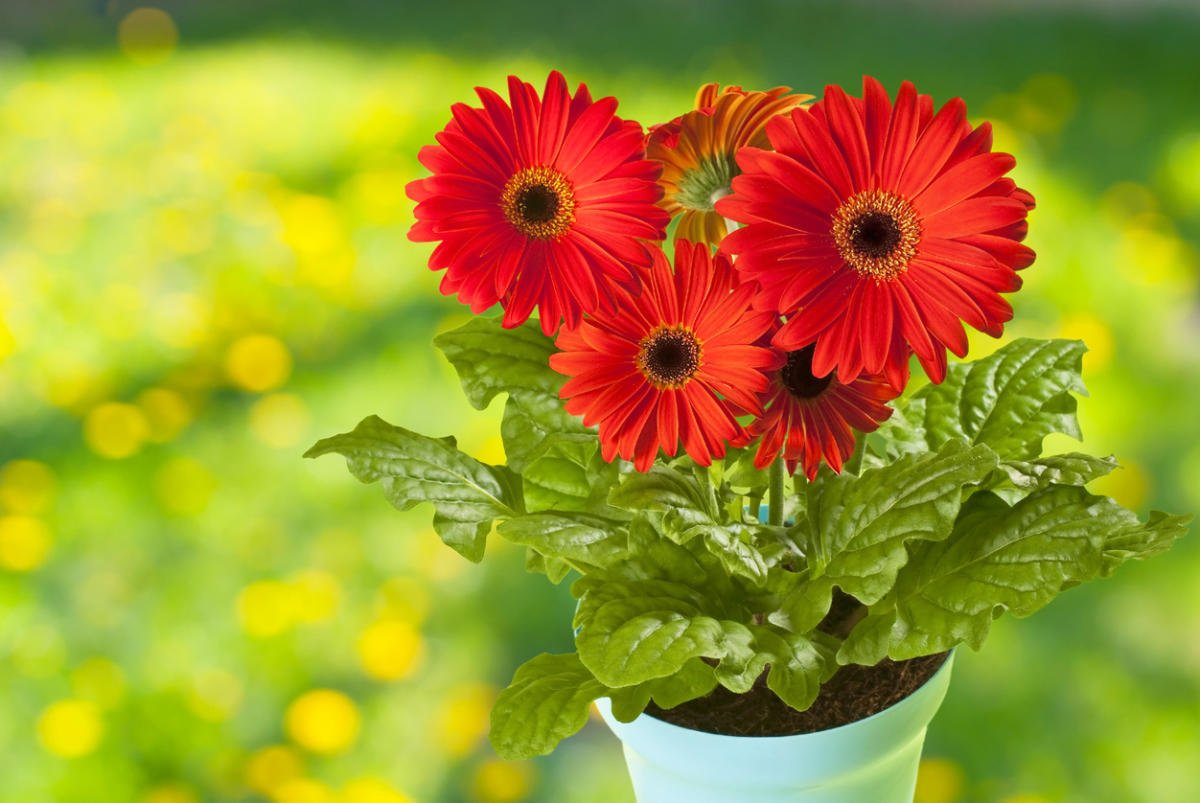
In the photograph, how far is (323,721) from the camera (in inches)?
59.5

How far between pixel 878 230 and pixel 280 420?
3.99 ft

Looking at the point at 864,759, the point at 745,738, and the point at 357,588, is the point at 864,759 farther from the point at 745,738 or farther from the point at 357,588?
the point at 357,588

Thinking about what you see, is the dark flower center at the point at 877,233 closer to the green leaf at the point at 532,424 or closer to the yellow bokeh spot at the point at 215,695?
the green leaf at the point at 532,424

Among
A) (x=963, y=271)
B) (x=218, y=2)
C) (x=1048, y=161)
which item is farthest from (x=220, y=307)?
(x=963, y=271)

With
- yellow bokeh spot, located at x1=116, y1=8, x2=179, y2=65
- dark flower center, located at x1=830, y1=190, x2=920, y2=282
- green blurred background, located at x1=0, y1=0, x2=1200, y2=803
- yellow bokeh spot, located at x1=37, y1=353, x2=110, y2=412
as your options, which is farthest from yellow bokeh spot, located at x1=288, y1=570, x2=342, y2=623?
yellow bokeh spot, located at x1=116, y1=8, x2=179, y2=65

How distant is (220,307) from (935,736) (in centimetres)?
110

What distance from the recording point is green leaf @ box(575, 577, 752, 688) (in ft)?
2.62

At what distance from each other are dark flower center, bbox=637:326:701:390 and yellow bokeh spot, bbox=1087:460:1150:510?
95cm

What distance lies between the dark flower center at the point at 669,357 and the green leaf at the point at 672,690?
17 centimetres

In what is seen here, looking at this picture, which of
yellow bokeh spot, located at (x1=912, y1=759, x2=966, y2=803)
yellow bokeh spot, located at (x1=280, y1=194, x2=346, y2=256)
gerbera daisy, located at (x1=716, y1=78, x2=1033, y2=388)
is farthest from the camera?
yellow bokeh spot, located at (x1=280, y1=194, x2=346, y2=256)

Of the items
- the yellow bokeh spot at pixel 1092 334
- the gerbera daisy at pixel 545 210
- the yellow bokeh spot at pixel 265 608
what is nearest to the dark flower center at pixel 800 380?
the gerbera daisy at pixel 545 210

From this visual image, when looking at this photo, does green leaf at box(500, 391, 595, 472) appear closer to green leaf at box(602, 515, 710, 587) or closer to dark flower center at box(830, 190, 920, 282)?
green leaf at box(602, 515, 710, 587)

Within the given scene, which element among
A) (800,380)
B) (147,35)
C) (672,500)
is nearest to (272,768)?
(672,500)

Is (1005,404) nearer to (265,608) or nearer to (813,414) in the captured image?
(813,414)
